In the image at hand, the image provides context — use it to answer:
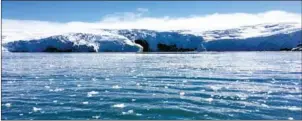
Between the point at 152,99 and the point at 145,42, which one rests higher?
the point at 145,42

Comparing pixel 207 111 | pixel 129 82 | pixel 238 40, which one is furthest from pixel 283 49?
pixel 207 111

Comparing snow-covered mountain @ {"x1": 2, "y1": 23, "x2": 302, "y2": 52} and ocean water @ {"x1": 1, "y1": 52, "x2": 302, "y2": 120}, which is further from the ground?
snow-covered mountain @ {"x1": 2, "y1": 23, "x2": 302, "y2": 52}

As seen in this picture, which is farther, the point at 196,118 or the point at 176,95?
the point at 176,95

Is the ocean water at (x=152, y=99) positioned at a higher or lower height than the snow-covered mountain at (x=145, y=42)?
lower

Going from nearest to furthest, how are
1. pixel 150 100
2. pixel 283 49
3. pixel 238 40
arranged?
pixel 150 100, pixel 283 49, pixel 238 40

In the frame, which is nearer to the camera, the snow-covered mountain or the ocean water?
the ocean water

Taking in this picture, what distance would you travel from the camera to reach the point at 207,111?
1484cm

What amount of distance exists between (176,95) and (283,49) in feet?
341

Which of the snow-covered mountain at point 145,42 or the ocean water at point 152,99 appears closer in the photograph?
the ocean water at point 152,99

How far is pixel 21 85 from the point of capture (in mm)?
22375

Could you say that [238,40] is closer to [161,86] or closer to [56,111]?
[161,86]

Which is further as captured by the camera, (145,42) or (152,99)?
(145,42)

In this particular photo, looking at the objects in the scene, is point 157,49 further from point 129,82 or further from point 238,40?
point 129,82

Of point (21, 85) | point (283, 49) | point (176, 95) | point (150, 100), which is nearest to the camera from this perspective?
point (150, 100)
